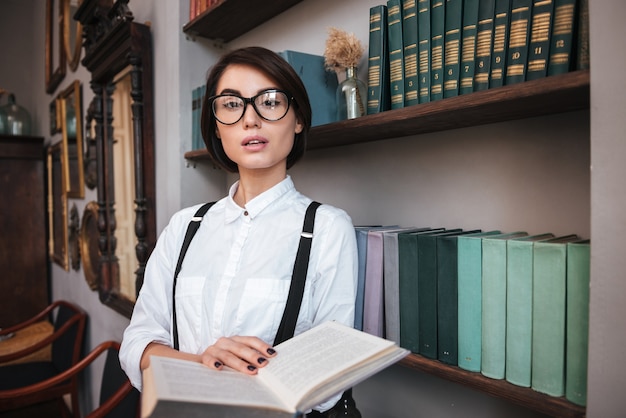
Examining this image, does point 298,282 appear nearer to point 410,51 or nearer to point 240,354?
point 240,354

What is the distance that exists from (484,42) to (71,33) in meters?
3.35

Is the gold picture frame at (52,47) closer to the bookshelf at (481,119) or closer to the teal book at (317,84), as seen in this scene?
the teal book at (317,84)

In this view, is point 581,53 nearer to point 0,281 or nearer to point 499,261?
point 499,261

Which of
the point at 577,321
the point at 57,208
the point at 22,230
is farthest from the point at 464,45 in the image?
the point at 22,230

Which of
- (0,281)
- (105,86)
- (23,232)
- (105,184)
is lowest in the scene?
(0,281)

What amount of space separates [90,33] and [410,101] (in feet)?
6.96

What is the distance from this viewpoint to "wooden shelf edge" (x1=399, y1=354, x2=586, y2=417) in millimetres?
689

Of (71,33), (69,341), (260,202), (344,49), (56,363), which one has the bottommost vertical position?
(56,363)

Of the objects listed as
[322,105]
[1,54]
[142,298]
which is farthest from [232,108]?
[1,54]

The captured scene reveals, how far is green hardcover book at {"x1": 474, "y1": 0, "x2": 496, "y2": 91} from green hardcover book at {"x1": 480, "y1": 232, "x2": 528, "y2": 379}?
1.02ft

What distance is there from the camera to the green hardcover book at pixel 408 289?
2.91 ft

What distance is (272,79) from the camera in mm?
942

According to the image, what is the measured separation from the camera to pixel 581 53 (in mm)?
698

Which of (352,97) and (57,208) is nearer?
(352,97)
